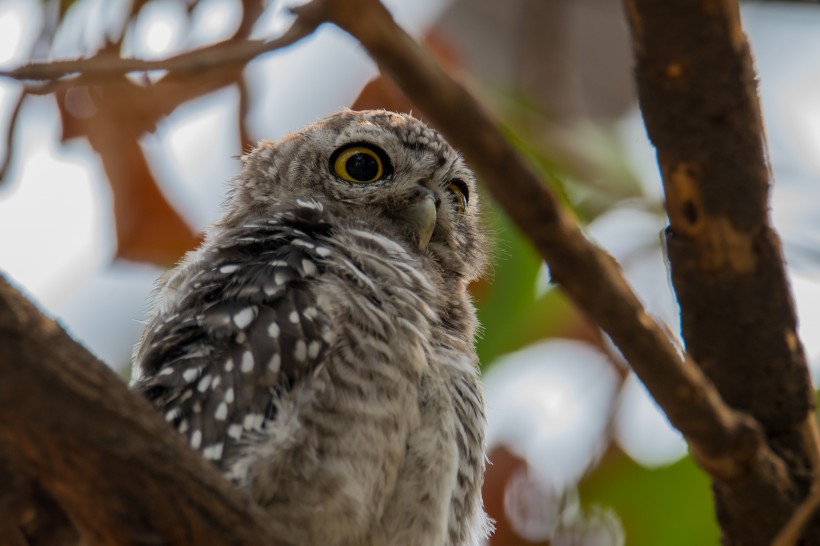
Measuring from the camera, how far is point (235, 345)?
2820 mm

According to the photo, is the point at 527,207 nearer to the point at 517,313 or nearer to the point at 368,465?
the point at 368,465

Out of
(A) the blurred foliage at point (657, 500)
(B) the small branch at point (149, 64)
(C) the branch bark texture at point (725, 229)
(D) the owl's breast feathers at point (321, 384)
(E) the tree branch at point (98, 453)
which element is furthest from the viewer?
(A) the blurred foliage at point (657, 500)

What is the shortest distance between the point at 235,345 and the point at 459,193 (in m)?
1.65

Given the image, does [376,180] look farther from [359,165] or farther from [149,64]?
[149,64]

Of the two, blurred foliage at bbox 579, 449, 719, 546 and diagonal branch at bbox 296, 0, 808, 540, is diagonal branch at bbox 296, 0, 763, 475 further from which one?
blurred foliage at bbox 579, 449, 719, 546

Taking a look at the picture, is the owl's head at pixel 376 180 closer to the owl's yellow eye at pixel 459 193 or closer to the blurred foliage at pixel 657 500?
the owl's yellow eye at pixel 459 193

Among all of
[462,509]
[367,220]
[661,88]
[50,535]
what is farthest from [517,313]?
[50,535]

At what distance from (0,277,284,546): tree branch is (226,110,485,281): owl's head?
5.42 feet

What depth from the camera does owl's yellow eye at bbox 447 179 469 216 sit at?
4.18 m

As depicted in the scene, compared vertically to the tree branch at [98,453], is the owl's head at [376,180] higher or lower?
higher

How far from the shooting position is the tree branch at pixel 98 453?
6.35 ft

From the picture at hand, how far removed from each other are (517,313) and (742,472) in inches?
94.0

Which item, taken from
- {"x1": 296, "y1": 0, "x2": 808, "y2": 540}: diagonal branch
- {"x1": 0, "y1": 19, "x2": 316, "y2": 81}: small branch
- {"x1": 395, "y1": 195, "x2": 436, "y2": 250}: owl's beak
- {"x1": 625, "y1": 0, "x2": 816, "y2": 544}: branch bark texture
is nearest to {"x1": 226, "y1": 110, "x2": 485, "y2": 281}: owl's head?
{"x1": 395, "y1": 195, "x2": 436, "y2": 250}: owl's beak

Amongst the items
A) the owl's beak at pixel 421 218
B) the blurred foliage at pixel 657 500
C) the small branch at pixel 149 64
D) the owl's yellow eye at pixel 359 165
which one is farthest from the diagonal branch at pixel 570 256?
the blurred foliage at pixel 657 500
